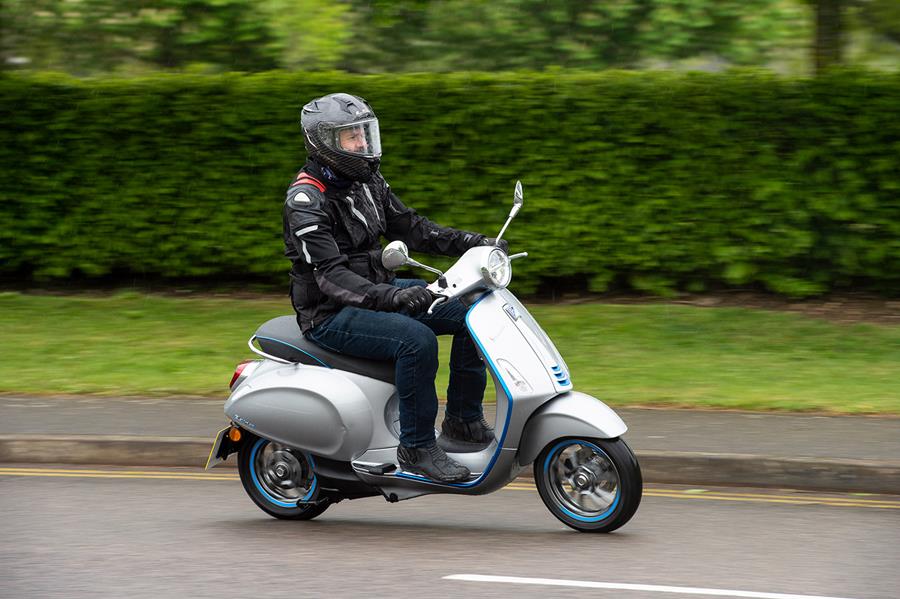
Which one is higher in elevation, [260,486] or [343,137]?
[343,137]

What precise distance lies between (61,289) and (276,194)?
259 centimetres

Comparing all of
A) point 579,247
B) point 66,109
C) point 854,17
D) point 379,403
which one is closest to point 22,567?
point 379,403

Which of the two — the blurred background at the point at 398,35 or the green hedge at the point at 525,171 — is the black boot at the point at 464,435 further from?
the blurred background at the point at 398,35

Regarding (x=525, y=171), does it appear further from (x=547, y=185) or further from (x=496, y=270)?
(x=496, y=270)

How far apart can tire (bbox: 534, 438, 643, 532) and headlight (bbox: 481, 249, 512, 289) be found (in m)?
0.75

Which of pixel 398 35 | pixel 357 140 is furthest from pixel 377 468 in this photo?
pixel 398 35

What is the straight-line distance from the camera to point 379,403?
22.4 feet

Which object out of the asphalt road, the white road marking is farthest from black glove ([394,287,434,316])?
the white road marking

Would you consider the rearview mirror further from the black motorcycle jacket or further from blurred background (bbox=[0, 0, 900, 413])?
blurred background (bbox=[0, 0, 900, 413])

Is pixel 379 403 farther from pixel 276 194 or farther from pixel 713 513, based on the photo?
pixel 276 194

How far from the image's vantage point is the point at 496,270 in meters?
6.54

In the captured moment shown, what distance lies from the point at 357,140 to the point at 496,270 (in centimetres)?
86

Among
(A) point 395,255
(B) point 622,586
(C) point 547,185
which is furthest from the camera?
(C) point 547,185

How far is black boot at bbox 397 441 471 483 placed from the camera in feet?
21.7
